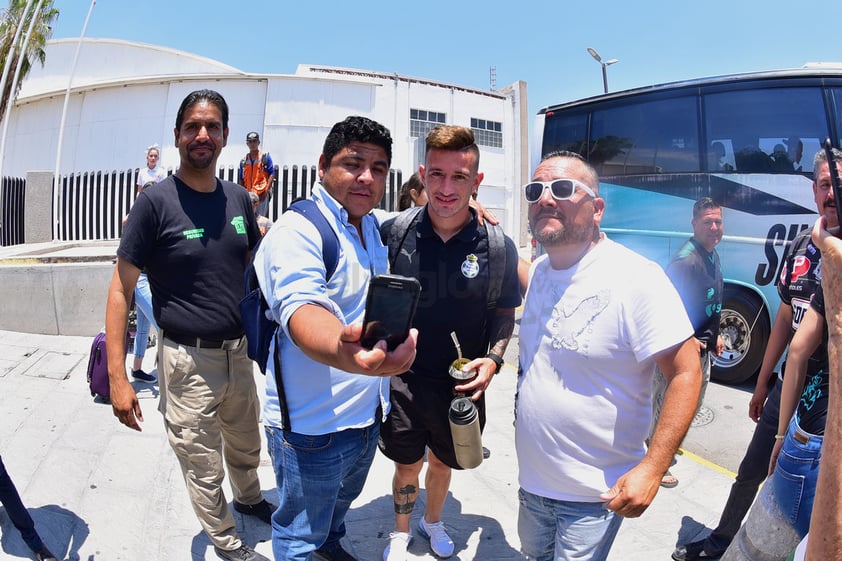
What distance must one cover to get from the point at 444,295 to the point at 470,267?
18 cm

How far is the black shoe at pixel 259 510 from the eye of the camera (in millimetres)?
3109

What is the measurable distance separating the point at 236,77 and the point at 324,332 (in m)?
18.5

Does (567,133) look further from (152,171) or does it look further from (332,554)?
(152,171)

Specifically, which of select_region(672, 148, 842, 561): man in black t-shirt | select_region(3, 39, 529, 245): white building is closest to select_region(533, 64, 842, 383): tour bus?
select_region(672, 148, 842, 561): man in black t-shirt

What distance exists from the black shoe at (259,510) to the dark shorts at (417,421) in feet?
2.98

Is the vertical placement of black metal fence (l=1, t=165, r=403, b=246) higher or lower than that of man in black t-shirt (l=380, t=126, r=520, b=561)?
higher

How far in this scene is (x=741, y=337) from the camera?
612 centimetres

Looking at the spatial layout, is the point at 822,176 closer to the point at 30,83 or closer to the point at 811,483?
the point at 811,483

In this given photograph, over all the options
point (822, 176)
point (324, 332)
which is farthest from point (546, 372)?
point (822, 176)

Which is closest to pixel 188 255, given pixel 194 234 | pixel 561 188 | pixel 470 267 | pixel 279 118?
pixel 194 234

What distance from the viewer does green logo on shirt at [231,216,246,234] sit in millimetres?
2756

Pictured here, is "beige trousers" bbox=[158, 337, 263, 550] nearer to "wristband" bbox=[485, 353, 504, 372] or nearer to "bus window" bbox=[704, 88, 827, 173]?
"wristband" bbox=[485, 353, 504, 372]

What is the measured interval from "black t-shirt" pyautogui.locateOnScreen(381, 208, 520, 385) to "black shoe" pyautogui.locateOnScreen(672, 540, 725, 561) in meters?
1.48

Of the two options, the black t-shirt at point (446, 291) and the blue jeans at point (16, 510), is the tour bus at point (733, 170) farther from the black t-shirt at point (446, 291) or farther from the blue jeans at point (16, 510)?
the blue jeans at point (16, 510)
